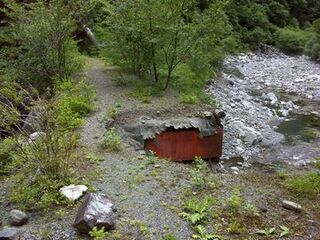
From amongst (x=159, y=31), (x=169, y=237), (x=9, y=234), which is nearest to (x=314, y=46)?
(x=159, y=31)

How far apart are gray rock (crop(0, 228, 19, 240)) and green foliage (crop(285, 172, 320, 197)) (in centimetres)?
459

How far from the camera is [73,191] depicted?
685 centimetres

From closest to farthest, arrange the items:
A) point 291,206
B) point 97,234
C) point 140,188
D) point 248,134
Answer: point 97,234, point 291,206, point 140,188, point 248,134

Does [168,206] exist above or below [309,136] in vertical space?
above

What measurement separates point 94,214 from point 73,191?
2.94 feet

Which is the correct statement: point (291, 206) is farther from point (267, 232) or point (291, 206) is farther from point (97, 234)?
point (97, 234)

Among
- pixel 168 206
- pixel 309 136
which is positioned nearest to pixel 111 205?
pixel 168 206

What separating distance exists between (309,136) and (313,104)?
4206mm

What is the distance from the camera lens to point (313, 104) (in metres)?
17.5

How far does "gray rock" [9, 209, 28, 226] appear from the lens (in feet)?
20.7

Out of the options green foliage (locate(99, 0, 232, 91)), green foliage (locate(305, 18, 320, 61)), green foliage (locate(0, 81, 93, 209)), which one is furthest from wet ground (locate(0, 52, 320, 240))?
green foliage (locate(305, 18, 320, 61))

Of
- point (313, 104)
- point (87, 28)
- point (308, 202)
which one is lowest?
point (313, 104)

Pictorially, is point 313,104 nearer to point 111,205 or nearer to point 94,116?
point 94,116

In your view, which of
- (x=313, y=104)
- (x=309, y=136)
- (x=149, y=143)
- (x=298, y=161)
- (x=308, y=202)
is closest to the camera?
(x=308, y=202)
